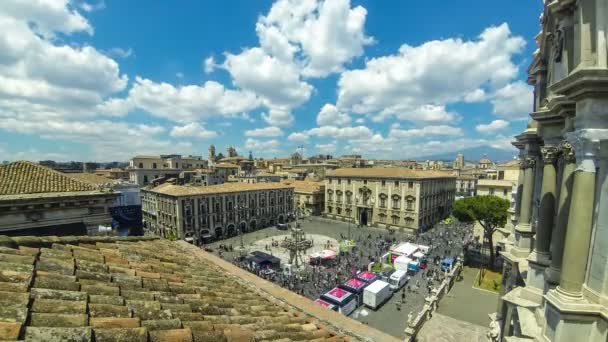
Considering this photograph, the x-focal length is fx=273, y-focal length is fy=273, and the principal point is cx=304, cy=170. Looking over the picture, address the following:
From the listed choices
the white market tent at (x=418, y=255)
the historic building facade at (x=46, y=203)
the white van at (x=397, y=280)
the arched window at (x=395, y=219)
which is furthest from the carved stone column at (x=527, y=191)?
the arched window at (x=395, y=219)

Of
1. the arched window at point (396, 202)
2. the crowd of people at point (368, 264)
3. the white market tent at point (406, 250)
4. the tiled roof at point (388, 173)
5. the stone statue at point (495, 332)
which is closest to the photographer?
the stone statue at point (495, 332)

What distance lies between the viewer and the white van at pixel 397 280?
25.8 meters

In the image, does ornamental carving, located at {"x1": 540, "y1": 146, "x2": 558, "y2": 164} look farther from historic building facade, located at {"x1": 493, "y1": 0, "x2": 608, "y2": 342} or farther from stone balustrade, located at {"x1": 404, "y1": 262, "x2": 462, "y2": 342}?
stone balustrade, located at {"x1": 404, "y1": 262, "x2": 462, "y2": 342}

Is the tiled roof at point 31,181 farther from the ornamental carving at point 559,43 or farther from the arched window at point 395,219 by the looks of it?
the arched window at point 395,219

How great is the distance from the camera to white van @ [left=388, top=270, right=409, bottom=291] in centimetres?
2584

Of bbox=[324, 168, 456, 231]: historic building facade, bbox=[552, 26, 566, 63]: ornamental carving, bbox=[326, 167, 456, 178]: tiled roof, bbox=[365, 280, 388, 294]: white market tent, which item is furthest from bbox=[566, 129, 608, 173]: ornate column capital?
bbox=[326, 167, 456, 178]: tiled roof

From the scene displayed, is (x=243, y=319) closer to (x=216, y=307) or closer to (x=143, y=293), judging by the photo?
(x=216, y=307)

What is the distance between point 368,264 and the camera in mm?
33312

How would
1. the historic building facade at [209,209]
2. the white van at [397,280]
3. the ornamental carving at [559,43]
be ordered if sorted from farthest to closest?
the historic building facade at [209,209] < the white van at [397,280] < the ornamental carving at [559,43]

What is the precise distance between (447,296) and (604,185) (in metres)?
22.1

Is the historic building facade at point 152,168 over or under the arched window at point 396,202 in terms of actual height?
over

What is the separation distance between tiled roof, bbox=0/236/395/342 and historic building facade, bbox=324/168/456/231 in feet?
153

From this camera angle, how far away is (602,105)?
5730mm

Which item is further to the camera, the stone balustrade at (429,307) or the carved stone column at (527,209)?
the stone balustrade at (429,307)
